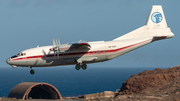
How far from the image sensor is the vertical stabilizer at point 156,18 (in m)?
46.2

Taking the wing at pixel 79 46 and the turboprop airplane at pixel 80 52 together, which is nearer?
the wing at pixel 79 46

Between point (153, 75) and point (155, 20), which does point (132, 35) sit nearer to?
point (155, 20)

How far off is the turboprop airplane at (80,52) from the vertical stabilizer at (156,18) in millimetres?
1036

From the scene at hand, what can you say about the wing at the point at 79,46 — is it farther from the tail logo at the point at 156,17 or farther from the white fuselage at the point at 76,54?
the tail logo at the point at 156,17

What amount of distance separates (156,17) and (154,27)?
205 centimetres

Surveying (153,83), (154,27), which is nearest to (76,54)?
(154,27)

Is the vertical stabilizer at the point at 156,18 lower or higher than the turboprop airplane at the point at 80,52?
higher

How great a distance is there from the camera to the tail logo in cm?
4656

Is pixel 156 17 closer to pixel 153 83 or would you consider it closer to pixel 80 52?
pixel 80 52

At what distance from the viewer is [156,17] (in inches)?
1845

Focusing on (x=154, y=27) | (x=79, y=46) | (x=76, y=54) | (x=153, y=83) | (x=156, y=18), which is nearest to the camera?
(x=79, y=46)

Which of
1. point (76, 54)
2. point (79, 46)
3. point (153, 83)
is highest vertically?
point (79, 46)

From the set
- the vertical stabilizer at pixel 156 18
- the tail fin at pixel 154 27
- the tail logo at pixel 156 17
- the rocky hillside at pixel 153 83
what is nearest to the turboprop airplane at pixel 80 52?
the tail fin at pixel 154 27

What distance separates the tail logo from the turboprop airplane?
1.78 meters
